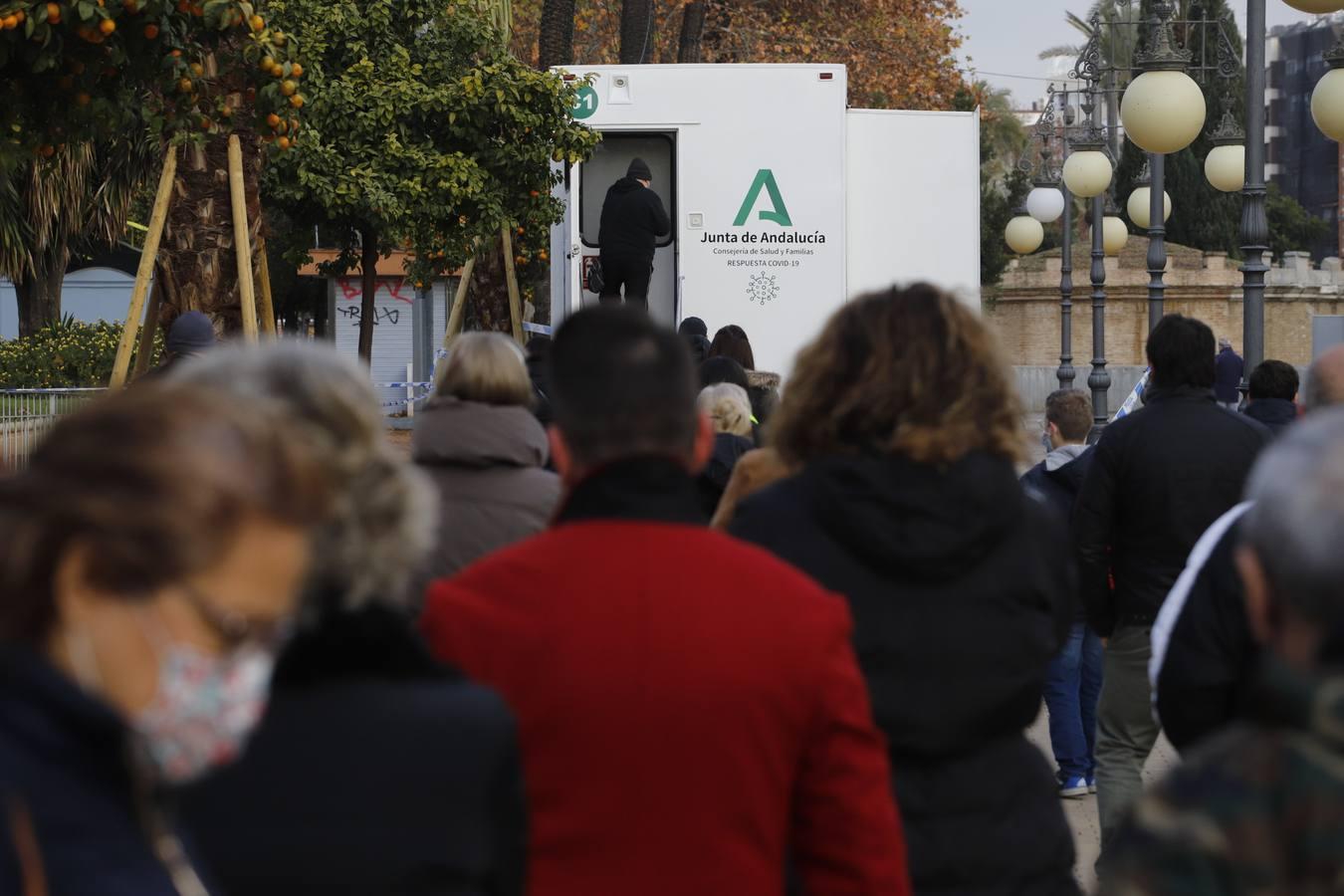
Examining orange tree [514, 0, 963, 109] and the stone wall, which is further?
the stone wall

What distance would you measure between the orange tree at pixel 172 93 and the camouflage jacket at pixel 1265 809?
684cm

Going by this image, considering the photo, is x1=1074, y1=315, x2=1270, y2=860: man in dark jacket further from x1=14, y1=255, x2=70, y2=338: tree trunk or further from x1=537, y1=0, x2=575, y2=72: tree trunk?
x1=14, y1=255, x2=70, y2=338: tree trunk

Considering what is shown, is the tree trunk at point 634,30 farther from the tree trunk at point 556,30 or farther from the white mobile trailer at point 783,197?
the white mobile trailer at point 783,197

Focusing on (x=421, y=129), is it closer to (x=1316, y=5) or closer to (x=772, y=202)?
(x=772, y=202)

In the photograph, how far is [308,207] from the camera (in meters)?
18.2

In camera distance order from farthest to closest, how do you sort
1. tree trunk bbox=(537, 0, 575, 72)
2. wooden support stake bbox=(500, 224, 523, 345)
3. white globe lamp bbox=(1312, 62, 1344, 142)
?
tree trunk bbox=(537, 0, 575, 72) < wooden support stake bbox=(500, 224, 523, 345) < white globe lamp bbox=(1312, 62, 1344, 142)

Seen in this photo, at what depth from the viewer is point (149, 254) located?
8898 mm

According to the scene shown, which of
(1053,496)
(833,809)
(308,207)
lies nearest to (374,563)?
(833,809)

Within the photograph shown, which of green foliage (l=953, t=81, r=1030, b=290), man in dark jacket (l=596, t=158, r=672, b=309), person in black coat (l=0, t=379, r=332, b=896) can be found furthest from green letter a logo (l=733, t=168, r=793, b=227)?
green foliage (l=953, t=81, r=1030, b=290)

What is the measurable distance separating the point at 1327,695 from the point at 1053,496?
5828mm

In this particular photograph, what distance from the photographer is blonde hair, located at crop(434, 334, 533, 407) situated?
4.52m

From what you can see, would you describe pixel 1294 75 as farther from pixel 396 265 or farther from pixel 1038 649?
pixel 1038 649

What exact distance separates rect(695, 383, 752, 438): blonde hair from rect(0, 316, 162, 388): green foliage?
1277 cm

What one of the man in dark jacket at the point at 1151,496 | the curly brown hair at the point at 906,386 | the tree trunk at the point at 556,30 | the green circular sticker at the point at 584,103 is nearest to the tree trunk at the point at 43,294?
the tree trunk at the point at 556,30
